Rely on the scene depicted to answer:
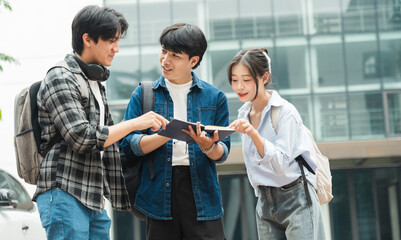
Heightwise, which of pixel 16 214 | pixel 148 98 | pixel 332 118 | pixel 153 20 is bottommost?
pixel 16 214

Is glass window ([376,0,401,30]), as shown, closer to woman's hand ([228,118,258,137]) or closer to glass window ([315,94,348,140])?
glass window ([315,94,348,140])

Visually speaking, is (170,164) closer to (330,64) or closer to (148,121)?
(148,121)

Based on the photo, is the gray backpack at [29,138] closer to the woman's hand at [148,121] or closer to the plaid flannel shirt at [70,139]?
the plaid flannel shirt at [70,139]

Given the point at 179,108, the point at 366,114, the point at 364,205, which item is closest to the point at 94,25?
the point at 179,108

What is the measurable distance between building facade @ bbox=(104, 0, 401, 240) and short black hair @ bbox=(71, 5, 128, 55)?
33.0 feet

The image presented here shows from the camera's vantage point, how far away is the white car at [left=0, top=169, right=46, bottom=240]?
4.99 m

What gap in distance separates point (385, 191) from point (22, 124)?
12.9m

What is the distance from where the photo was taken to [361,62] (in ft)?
43.7

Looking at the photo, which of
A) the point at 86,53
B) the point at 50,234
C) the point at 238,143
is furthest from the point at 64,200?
the point at 238,143

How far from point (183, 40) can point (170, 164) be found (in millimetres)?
738

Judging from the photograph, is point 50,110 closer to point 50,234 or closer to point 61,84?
point 61,84

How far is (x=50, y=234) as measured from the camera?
266 cm

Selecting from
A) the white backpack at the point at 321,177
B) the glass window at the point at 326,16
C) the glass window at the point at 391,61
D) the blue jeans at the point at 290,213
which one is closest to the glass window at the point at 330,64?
the glass window at the point at 326,16

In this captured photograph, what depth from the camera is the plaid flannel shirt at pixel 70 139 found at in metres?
2.72
